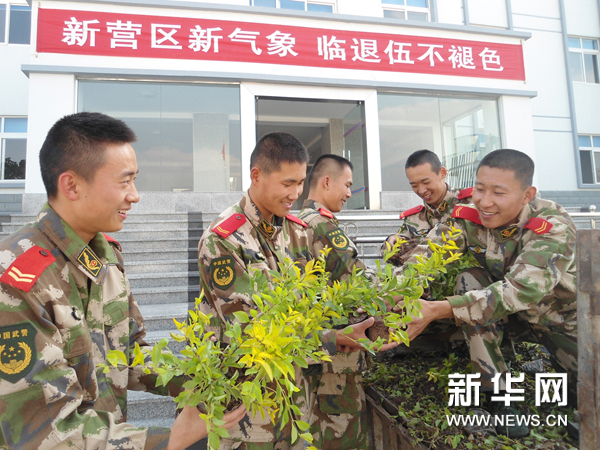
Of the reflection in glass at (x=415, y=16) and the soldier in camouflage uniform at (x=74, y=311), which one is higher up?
the reflection in glass at (x=415, y=16)

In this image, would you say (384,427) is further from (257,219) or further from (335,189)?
(335,189)

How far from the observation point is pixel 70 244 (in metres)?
1.24

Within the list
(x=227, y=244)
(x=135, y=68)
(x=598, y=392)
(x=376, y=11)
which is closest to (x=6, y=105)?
(x=135, y=68)

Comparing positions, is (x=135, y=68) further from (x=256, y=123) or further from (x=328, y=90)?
(x=328, y=90)

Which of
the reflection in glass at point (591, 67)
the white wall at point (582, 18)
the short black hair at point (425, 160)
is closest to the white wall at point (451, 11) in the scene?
the white wall at point (582, 18)

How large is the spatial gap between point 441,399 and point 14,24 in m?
10.8

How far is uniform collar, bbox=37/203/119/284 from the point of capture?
1225 millimetres

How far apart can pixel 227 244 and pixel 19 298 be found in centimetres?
90

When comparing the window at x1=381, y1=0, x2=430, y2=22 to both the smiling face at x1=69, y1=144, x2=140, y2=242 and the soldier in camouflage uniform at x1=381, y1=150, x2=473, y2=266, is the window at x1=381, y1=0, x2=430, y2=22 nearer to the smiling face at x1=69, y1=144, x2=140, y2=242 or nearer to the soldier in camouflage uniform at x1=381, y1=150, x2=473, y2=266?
the soldier in camouflage uniform at x1=381, y1=150, x2=473, y2=266

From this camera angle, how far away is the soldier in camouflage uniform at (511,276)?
1.95 metres

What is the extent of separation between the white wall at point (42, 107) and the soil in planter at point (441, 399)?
20.8 ft

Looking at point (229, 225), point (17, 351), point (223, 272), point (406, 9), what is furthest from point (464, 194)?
point (406, 9)

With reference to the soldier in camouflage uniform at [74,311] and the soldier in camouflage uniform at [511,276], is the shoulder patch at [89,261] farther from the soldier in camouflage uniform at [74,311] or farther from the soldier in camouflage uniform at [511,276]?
the soldier in camouflage uniform at [511,276]

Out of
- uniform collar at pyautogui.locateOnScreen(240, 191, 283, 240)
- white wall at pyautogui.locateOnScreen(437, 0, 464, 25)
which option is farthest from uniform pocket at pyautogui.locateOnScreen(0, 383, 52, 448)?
white wall at pyautogui.locateOnScreen(437, 0, 464, 25)
